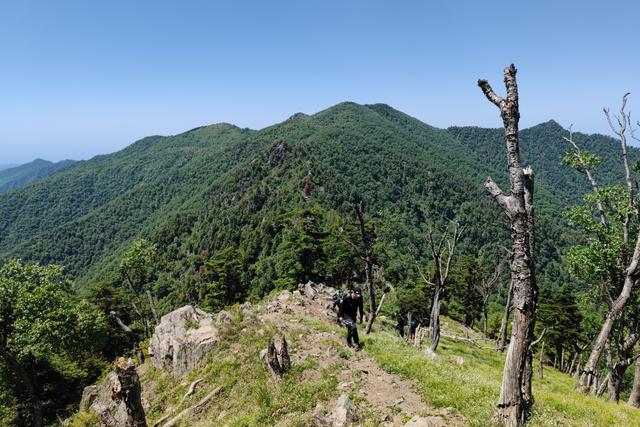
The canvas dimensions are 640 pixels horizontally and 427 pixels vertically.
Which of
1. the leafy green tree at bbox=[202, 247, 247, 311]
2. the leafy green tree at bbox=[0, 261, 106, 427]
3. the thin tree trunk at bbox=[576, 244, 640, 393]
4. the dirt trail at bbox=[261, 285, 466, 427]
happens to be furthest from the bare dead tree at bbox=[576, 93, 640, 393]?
the leafy green tree at bbox=[202, 247, 247, 311]

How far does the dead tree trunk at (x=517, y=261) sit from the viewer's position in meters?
9.38

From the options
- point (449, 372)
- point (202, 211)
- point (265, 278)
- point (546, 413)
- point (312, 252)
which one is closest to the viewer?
point (546, 413)

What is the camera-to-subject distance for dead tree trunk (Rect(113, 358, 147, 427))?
1170 centimetres

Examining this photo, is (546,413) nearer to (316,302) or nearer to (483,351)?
(316,302)

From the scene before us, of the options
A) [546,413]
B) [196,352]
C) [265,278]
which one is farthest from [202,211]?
[546,413]

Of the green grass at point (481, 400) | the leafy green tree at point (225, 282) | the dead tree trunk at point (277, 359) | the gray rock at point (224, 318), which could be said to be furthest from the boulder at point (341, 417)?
the leafy green tree at point (225, 282)

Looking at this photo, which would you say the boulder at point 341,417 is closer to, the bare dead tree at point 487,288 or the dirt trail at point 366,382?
the dirt trail at point 366,382

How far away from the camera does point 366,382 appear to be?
Result: 1395cm

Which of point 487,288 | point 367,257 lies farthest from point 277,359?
point 487,288

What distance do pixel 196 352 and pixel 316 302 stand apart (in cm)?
1437

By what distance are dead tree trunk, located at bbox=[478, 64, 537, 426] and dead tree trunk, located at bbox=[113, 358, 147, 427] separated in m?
10.6

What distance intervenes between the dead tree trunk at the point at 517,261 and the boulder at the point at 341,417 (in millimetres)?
3903

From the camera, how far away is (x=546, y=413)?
10.2 metres

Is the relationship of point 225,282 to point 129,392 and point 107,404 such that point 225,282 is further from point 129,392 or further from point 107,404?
point 129,392
